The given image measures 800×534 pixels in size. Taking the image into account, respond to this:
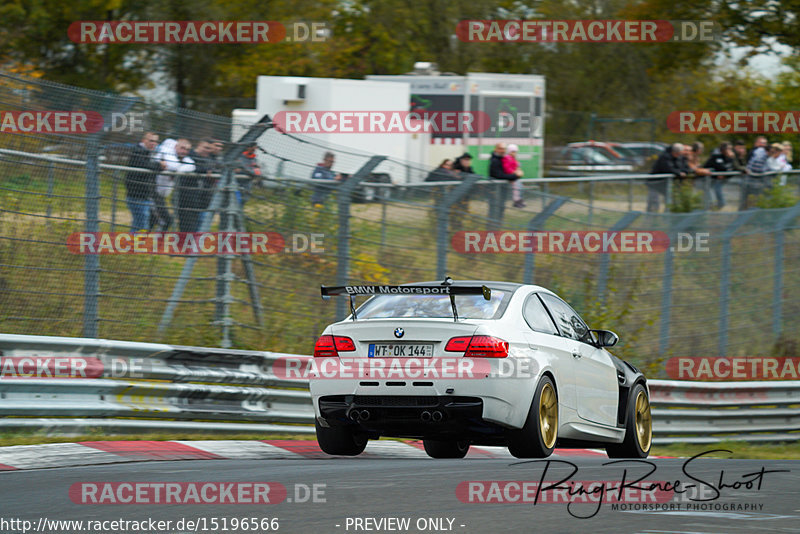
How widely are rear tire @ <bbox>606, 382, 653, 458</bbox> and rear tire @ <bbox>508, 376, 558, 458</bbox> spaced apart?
1.61m

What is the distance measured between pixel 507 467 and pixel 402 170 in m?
6.11

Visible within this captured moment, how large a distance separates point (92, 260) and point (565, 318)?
4.34 m

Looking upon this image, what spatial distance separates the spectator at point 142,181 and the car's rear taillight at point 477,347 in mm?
4478

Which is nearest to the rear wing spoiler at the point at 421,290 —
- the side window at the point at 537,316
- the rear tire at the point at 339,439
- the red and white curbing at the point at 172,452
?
the side window at the point at 537,316

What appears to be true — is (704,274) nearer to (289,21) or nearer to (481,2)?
(289,21)

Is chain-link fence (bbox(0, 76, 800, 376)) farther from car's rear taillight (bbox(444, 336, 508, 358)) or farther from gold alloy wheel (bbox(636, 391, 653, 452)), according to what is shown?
car's rear taillight (bbox(444, 336, 508, 358))

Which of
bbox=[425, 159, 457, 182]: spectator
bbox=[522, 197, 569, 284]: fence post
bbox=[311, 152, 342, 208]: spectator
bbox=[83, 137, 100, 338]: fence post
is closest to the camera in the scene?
bbox=[83, 137, 100, 338]: fence post

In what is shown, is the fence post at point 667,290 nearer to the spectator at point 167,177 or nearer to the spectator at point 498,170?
the spectator at point 498,170

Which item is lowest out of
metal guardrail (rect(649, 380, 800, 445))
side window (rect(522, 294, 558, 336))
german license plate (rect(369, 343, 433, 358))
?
metal guardrail (rect(649, 380, 800, 445))

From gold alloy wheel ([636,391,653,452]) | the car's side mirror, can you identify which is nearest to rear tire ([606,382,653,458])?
gold alloy wheel ([636,391,653,452])

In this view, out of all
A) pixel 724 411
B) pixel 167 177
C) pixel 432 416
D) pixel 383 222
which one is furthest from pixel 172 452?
pixel 724 411

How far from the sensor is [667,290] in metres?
18.5

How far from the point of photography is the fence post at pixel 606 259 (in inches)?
691

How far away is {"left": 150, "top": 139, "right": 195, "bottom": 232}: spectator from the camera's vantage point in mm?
12727
